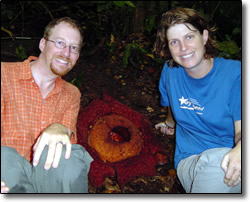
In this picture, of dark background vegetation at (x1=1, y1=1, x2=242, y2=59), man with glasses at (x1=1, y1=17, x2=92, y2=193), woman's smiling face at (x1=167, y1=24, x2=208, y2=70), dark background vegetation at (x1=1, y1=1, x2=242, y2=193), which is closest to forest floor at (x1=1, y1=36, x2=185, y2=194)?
dark background vegetation at (x1=1, y1=1, x2=242, y2=193)

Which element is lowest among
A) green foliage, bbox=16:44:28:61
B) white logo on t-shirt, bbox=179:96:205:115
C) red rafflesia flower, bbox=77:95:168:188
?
red rafflesia flower, bbox=77:95:168:188

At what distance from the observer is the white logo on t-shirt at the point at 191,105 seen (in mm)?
1820

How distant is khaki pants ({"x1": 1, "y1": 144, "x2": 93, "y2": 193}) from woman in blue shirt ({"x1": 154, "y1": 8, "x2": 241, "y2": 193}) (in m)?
0.92

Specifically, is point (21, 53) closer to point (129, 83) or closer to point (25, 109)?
point (25, 109)

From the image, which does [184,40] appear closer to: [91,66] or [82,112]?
[82,112]

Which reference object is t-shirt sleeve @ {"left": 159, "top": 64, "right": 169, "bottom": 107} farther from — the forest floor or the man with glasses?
the man with glasses

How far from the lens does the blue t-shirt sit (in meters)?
1.70

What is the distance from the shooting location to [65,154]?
4.69 ft

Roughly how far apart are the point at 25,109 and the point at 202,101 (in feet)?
4.34

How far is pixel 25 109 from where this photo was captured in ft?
4.99

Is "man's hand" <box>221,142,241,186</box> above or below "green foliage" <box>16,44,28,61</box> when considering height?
below

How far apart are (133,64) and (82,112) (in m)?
1.24

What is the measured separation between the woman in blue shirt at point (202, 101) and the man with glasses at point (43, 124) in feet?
2.51

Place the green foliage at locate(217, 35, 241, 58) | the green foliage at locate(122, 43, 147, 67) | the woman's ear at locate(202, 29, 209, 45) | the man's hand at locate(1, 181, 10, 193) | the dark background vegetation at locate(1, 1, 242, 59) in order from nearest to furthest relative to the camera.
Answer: the man's hand at locate(1, 181, 10, 193) < the woman's ear at locate(202, 29, 209, 45) < the dark background vegetation at locate(1, 1, 242, 59) < the green foliage at locate(122, 43, 147, 67) < the green foliage at locate(217, 35, 241, 58)
